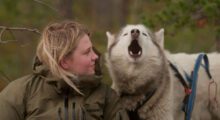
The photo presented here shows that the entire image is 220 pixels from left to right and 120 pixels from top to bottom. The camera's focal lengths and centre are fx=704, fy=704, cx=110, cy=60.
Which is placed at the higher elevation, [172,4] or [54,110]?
[172,4]

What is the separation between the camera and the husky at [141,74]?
22.3 feet

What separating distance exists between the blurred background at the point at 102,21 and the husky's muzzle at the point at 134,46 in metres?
0.99

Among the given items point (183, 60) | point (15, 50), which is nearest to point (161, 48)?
point (183, 60)

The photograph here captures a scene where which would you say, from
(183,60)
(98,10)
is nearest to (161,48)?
(183,60)

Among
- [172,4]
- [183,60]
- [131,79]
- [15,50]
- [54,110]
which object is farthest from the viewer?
[15,50]

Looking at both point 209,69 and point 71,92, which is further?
point 209,69

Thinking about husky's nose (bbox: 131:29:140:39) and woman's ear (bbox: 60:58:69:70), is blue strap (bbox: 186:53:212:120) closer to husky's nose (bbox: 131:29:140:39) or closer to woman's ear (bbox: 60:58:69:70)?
husky's nose (bbox: 131:29:140:39)

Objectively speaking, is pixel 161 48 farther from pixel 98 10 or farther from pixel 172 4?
pixel 98 10

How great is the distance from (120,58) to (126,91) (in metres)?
0.33

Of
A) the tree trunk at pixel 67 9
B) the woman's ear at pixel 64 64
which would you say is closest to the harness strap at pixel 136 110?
the woman's ear at pixel 64 64

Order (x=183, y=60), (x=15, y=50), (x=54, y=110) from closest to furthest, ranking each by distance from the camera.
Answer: (x=54, y=110) → (x=183, y=60) → (x=15, y=50)

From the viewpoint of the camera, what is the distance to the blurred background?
8922 millimetres

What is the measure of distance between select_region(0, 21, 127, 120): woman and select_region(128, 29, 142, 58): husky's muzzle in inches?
26.8

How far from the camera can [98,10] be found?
27594 millimetres
